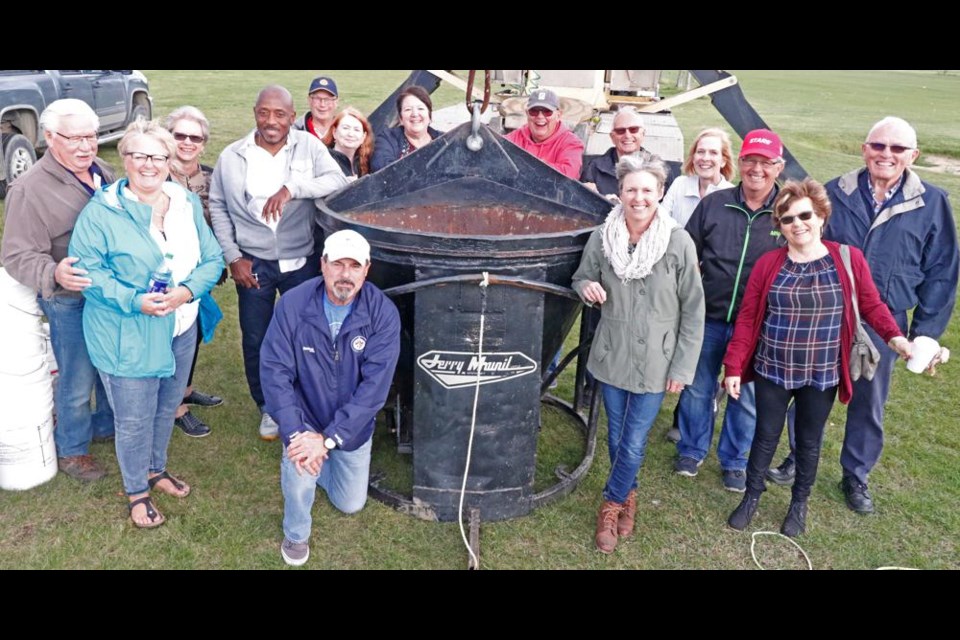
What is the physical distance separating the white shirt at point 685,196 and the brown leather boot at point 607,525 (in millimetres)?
1615

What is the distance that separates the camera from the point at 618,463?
13.4ft

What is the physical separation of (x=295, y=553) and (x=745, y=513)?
2351 mm

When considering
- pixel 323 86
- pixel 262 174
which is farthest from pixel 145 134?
pixel 323 86

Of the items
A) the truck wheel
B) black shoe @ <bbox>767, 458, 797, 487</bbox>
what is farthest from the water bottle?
the truck wheel

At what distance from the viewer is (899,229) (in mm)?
3908

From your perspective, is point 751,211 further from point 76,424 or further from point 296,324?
point 76,424

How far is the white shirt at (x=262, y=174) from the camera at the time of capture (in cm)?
434

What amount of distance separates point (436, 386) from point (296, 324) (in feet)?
2.49

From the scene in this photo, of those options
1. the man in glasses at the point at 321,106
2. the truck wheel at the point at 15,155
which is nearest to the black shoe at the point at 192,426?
Answer: the man in glasses at the point at 321,106

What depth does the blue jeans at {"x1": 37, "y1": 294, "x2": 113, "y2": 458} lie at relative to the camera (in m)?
3.99

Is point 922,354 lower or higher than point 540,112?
lower

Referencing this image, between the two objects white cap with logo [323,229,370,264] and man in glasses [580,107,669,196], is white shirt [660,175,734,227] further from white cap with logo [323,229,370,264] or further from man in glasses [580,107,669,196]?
white cap with logo [323,229,370,264]

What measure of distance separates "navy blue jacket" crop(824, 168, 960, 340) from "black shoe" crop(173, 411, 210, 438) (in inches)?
151

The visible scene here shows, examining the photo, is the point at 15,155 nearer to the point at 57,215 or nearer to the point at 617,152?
the point at 57,215
